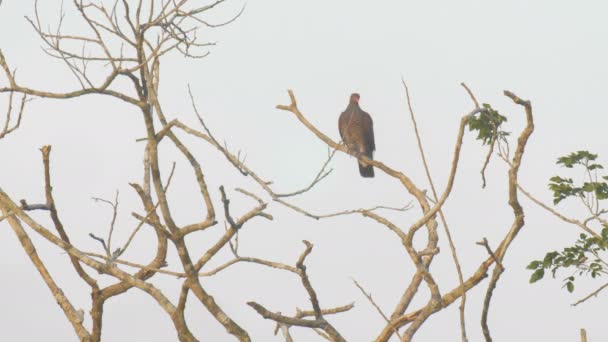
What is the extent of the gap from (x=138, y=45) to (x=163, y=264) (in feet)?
3.43

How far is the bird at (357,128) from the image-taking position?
12117 mm

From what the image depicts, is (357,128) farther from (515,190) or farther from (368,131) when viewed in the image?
(515,190)

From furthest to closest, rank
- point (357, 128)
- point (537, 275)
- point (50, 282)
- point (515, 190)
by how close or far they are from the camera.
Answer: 1. point (357, 128)
2. point (537, 275)
3. point (50, 282)
4. point (515, 190)

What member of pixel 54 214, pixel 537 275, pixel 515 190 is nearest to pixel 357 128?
pixel 537 275

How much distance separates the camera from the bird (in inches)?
477

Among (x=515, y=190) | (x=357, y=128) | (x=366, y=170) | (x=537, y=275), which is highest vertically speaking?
(x=366, y=170)

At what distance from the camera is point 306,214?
14.1 ft

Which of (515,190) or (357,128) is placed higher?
(357,128)

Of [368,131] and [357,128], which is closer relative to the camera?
[357,128]

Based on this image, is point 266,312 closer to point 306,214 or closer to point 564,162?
point 306,214

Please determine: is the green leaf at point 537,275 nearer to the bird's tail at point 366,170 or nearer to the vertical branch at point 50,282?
the vertical branch at point 50,282

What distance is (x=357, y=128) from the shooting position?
12.1 m

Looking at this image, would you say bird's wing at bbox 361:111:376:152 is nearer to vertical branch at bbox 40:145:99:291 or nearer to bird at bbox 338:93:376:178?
bird at bbox 338:93:376:178

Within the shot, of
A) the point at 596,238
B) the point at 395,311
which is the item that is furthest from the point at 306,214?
the point at 596,238
